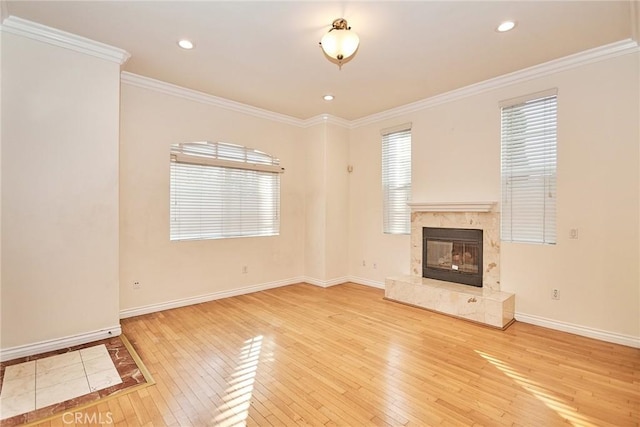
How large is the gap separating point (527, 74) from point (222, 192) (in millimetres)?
4347

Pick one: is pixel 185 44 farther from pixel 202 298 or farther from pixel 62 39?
pixel 202 298

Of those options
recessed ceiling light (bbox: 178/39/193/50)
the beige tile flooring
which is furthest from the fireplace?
the beige tile flooring

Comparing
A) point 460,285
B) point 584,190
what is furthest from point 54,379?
point 584,190

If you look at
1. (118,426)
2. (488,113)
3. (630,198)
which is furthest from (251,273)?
(630,198)

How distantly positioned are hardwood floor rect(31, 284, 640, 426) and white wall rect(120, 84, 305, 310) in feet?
1.87

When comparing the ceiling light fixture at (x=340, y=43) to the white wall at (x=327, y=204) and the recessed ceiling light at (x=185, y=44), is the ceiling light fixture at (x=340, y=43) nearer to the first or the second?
the recessed ceiling light at (x=185, y=44)

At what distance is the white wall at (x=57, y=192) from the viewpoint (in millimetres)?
2812

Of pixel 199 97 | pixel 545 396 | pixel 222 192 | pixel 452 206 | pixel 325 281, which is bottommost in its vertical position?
pixel 545 396

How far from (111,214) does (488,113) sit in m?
4.70

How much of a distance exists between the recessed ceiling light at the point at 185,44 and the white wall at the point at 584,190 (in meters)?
3.50

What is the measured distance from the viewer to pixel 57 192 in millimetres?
3008

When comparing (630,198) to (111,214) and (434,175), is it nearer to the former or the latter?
(434,175)

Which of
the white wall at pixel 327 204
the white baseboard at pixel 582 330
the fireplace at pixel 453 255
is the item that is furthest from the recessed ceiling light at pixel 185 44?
the white baseboard at pixel 582 330

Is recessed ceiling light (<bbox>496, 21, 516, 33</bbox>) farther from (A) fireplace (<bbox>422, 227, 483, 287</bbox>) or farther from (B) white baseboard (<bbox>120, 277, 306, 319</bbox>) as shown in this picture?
(B) white baseboard (<bbox>120, 277, 306, 319</bbox>)
